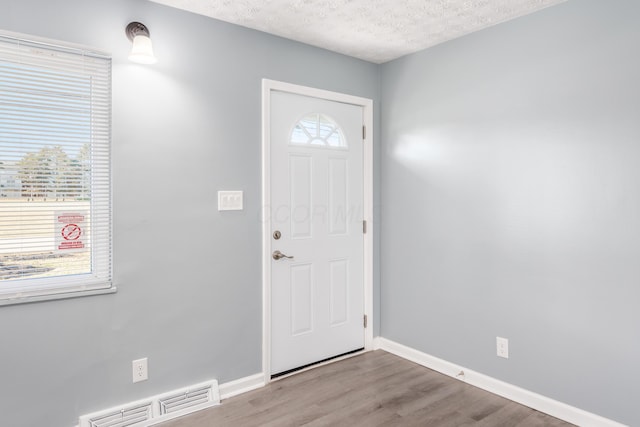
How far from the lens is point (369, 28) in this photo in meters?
2.70

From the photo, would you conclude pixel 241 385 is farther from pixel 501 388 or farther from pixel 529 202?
pixel 529 202

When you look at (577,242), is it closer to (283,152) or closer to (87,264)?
(283,152)

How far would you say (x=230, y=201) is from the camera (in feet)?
8.66

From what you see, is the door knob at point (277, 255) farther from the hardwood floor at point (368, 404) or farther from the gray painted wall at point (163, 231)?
the hardwood floor at point (368, 404)

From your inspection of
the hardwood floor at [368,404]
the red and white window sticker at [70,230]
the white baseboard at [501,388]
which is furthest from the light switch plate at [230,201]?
the white baseboard at [501,388]

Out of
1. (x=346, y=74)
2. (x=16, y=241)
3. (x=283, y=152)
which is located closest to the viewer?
(x=16, y=241)

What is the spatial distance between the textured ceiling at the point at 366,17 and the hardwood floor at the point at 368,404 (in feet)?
8.21

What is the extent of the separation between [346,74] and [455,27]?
3.03ft

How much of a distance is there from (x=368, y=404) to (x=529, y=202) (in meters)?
1.67

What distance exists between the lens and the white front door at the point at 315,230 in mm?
2900

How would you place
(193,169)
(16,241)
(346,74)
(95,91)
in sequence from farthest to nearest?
(346,74) → (193,169) → (95,91) → (16,241)

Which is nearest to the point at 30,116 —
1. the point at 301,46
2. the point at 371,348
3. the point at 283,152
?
the point at 283,152

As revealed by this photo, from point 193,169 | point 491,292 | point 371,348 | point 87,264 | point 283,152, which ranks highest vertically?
point 283,152

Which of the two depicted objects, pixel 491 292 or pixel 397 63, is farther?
pixel 397 63
